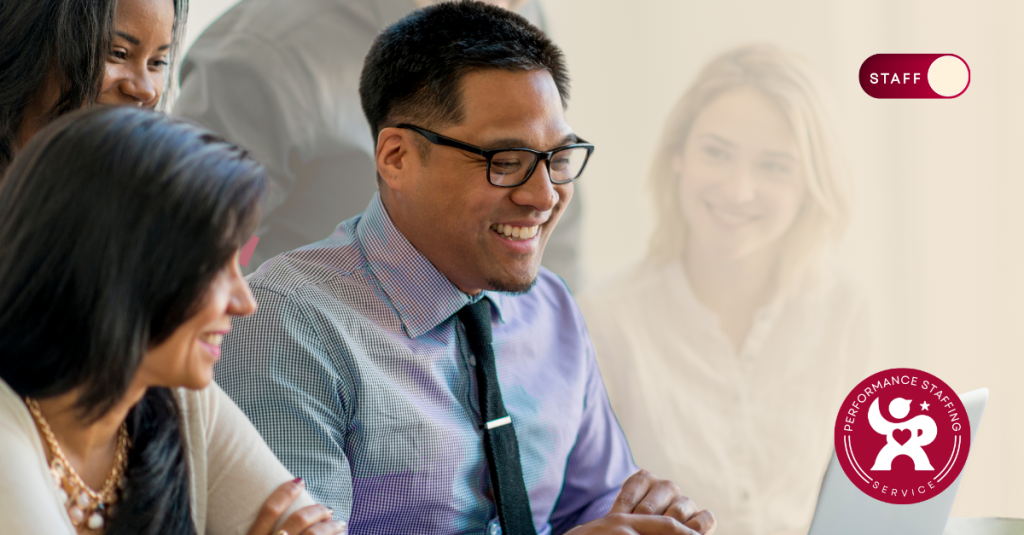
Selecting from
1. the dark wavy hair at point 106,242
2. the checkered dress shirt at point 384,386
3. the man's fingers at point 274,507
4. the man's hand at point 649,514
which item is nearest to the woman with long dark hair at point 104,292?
the dark wavy hair at point 106,242

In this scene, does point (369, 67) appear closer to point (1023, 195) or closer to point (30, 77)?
point (30, 77)

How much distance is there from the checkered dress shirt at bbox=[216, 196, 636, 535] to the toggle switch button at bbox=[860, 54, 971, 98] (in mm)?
1619

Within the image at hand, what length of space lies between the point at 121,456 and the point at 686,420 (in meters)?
1.95

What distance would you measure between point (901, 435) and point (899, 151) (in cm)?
107

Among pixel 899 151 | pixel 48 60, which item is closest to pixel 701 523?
pixel 48 60

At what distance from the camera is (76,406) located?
81 cm

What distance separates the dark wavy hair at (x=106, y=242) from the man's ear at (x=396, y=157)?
1.88 feet

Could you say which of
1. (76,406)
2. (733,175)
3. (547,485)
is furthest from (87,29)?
(733,175)

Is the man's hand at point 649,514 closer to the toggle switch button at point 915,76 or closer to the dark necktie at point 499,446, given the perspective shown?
the dark necktie at point 499,446

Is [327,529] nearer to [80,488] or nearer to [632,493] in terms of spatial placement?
[80,488]

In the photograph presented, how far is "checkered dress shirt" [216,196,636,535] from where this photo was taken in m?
1.21

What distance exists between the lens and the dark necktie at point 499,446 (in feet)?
4.40

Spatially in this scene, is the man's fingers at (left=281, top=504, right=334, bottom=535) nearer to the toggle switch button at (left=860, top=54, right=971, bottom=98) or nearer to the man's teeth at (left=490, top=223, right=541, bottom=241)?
the man's teeth at (left=490, top=223, right=541, bottom=241)

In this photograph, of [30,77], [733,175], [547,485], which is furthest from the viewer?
[733,175]
